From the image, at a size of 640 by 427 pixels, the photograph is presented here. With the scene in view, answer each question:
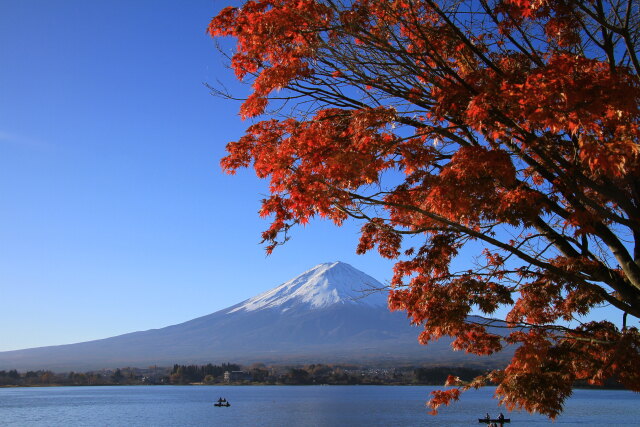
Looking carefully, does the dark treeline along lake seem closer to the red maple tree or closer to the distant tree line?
the distant tree line

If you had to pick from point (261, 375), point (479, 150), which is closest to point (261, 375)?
point (261, 375)

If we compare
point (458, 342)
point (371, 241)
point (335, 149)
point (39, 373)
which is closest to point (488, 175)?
point (335, 149)

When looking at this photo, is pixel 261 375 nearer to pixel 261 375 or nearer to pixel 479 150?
pixel 261 375

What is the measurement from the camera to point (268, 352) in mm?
191375

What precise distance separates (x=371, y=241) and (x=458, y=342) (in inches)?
73.1

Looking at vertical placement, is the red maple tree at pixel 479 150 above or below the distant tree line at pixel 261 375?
above

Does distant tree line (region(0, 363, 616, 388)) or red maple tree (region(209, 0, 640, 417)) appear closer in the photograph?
red maple tree (region(209, 0, 640, 417))

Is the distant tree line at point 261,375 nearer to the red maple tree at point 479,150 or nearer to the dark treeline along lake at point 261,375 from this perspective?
the dark treeline along lake at point 261,375

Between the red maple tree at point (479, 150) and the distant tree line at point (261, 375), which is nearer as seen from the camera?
the red maple tree at point (479, 150)

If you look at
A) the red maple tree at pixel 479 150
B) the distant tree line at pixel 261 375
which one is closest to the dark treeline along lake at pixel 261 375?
the distant tree line at pixel 261 375

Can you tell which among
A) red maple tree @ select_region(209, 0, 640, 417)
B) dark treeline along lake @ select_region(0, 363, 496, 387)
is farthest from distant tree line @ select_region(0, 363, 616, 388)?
red maple tree @ select_region(209, 0, 640, 417)

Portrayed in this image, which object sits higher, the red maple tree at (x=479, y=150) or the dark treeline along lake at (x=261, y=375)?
the red maple tree at (x=479, y=150)

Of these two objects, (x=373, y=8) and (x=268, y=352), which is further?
(x=268, y=352)

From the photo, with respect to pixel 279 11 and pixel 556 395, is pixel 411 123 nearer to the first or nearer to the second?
pixel 279 11
